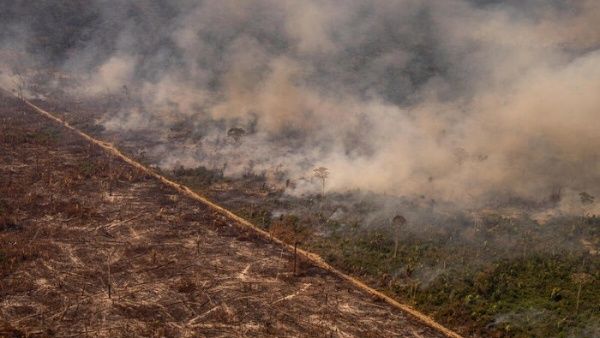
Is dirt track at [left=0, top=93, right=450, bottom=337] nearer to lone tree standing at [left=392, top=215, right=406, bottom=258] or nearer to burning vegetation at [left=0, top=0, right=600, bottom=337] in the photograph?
burning vegetation at [left=0, top=0, right=600, bottom=337]

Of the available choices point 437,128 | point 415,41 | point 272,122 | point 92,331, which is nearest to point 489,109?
point 437,128

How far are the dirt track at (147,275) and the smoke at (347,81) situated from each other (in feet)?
35.1

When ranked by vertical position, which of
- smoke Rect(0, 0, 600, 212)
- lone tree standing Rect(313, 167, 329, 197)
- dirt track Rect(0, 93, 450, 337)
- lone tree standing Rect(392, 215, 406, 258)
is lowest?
dirt track Rect(0, 93, 450, 337)

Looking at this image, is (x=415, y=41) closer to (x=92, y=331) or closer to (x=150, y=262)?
(x=150, y=262)

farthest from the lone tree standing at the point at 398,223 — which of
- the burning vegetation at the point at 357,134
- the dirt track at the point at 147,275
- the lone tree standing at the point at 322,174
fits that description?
the lone tree standing at the point at 322,174

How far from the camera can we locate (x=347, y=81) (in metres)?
73.8

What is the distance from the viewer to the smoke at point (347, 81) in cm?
4781

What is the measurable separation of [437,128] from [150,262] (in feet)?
105

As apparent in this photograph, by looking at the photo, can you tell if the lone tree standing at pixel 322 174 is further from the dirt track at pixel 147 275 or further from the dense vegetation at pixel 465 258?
the dirt track at pixel 147 275

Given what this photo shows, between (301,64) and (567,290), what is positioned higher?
(301,64)

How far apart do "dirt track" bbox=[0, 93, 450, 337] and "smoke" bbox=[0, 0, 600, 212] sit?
10696 mm

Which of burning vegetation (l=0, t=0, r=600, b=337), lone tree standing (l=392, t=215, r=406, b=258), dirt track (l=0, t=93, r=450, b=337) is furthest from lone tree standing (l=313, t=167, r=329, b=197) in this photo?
dirt track (l=0, t=93, r=450, b=337)

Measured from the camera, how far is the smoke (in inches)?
1882

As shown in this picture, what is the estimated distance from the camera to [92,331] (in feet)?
89.1
